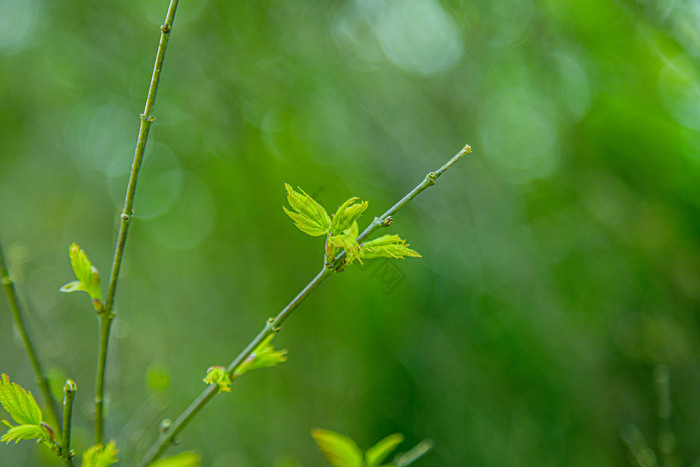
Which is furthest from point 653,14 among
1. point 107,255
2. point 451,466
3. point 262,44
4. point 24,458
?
point 107,255

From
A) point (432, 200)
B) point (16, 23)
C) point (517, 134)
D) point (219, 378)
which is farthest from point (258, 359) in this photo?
point (16, 23)

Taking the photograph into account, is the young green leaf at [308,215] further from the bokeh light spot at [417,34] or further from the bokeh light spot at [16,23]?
the bokeh light spot at [16,23]

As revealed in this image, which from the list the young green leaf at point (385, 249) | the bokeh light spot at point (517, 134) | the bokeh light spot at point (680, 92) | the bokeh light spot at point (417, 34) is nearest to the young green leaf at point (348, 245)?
the young green leaf at point (385, 249)

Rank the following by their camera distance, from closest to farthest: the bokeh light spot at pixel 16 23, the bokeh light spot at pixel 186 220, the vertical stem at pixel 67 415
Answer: the vertical stem at pixel 67 415, the bokeh light spot at pixel 16 23, the bokeh light spot at pixel 186 220

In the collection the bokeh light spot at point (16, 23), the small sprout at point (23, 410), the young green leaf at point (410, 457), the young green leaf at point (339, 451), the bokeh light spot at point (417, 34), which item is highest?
the bokeh light spot at point (16, 23)

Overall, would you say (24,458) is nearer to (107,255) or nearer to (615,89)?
(107,255)

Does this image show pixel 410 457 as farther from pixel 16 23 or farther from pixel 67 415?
pixel 16 23
